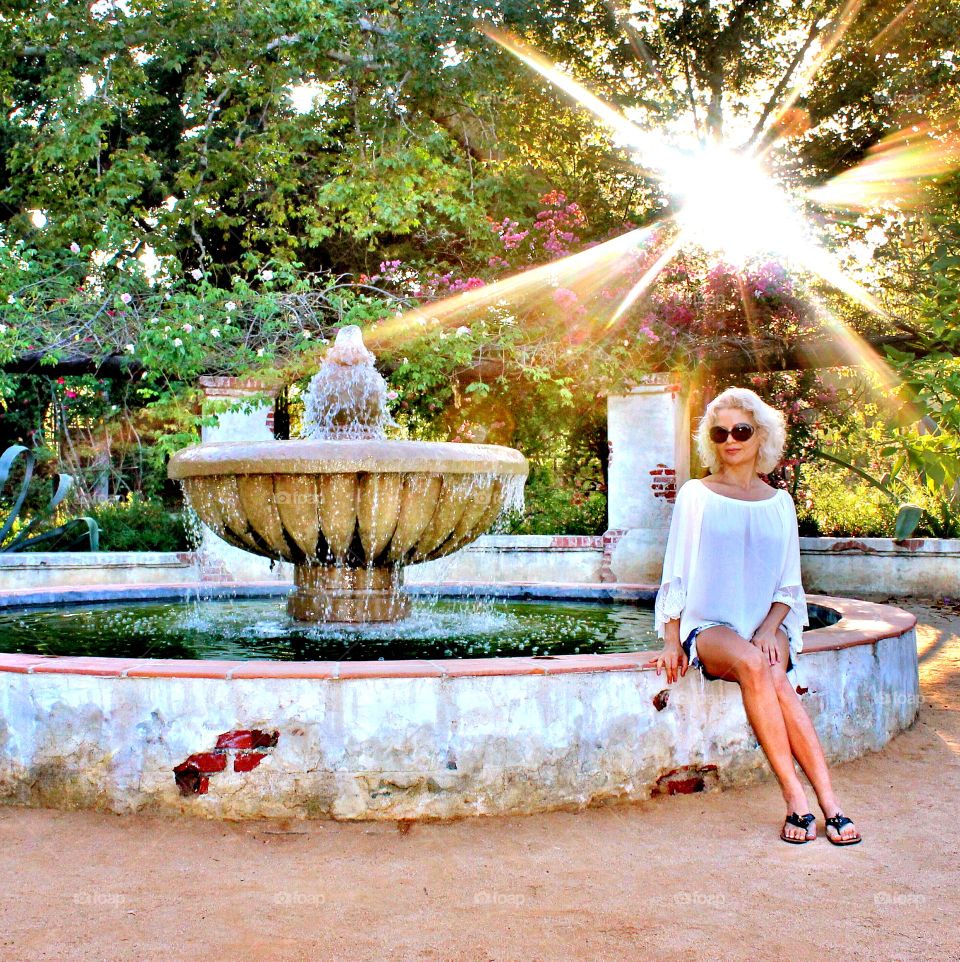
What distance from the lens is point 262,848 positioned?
8.70 ft

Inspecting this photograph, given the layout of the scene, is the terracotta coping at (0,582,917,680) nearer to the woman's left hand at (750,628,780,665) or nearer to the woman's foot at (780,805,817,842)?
the woman's left hand at (750,628,780,665)

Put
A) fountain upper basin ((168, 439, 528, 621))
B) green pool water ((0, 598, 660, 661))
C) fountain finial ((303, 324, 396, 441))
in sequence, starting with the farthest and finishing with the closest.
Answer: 1. fountain finial ((303, 324, 396, 441))
2. green pool water ((0, 598, 660, 661))
3. fountain upper basin ((168, 439, 528, 621))

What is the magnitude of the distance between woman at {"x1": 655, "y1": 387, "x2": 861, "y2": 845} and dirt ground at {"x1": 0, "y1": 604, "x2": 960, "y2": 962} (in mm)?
315

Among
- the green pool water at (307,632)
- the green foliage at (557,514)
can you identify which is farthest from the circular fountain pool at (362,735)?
the green foliage at (557,514)

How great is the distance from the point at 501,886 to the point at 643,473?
7396mm

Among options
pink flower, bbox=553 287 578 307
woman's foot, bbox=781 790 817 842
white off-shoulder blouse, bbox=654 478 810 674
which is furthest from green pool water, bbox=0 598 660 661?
pink flower, bbox=553 287 578 307

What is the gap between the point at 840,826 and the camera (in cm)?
265

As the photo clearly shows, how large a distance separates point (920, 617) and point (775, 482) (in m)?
3.24

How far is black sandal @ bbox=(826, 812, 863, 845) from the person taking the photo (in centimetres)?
264

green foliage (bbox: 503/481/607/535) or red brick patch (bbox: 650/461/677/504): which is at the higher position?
red brick patch (bbox: 650/461/677/504)

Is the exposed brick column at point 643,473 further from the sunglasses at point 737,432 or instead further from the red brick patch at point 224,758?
the red brick patch at point 224,758

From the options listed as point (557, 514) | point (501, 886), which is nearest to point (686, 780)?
point (501, 886)

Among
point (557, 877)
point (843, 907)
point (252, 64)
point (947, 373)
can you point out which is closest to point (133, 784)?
point (557, 877)

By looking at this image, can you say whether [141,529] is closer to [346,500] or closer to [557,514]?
[557,514]
